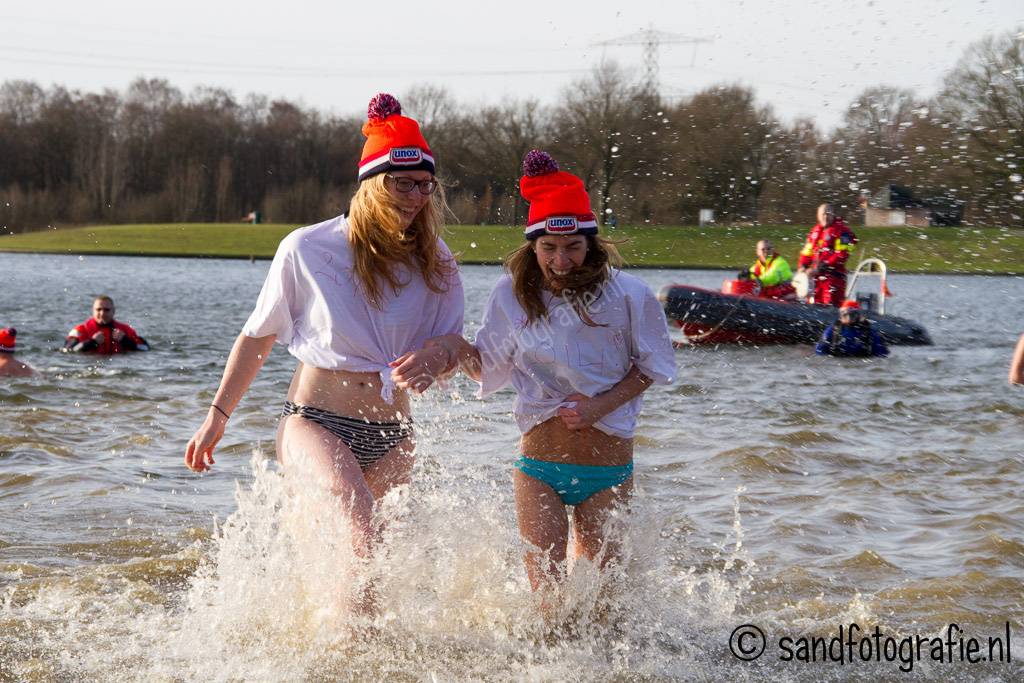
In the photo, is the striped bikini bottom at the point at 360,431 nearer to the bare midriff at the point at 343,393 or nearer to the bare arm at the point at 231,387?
the bare midriff at the point at 343,393

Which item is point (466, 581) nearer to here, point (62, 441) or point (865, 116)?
point (62, 441)

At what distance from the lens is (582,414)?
4.41m

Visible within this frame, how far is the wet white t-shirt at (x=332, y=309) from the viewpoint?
168 inches

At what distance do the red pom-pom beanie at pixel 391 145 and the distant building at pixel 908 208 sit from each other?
2614 centimetres

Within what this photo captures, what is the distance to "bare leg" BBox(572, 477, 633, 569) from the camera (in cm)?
454

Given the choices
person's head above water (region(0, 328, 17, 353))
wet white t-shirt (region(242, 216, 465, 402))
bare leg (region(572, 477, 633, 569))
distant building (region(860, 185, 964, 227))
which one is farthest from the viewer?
distant building (region(860, 185, 964, 227))

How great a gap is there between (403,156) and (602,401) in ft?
3.86

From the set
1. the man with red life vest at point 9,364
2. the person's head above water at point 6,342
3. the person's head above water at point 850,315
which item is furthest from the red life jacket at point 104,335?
the person's head above water at point 850,315

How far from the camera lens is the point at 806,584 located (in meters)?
5.91

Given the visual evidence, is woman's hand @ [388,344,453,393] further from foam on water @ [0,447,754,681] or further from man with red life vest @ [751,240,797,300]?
man with red life vest @ [751,240,797,300]

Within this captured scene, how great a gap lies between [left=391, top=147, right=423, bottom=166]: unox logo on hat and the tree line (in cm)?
53

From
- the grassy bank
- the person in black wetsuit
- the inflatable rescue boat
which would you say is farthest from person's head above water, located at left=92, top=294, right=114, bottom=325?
the grassy bank

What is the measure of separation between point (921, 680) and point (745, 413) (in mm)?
7141

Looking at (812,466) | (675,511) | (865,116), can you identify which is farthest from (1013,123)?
(675,511)
